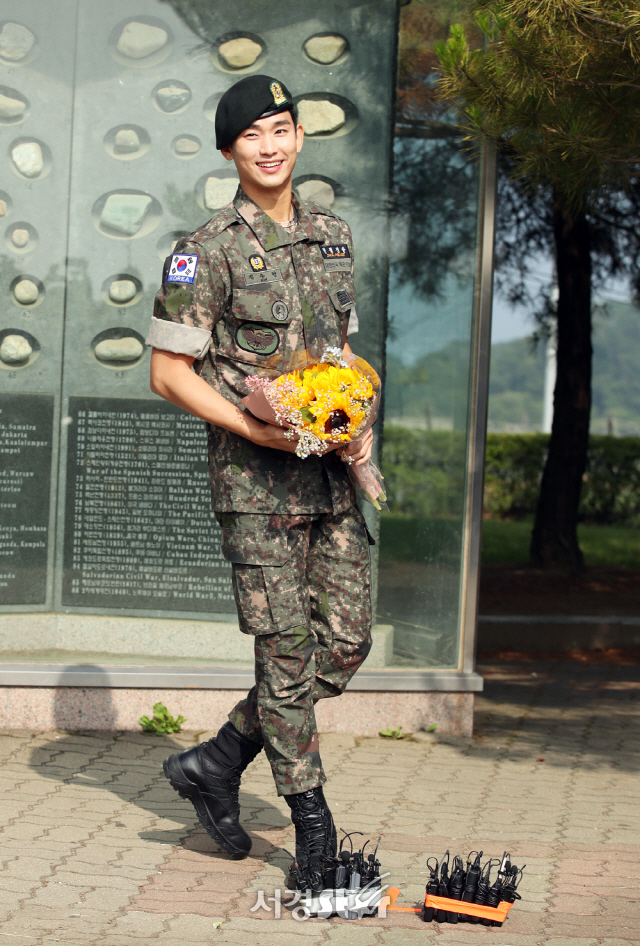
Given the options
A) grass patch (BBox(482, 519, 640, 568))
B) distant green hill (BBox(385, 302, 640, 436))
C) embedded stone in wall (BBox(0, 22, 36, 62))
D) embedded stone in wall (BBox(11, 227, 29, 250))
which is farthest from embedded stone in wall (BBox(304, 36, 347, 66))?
grass patch (BBox(482, 519, 640, 568))

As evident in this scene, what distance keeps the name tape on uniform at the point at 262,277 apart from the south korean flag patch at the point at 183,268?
14cm

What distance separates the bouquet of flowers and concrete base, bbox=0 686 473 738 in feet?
7.50

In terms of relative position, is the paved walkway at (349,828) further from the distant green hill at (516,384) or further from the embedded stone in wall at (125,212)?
the embedded stone in wall at (125,212)

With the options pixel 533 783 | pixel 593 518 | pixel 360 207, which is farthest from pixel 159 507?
pixel 593 518

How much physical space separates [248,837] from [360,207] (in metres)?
2.95

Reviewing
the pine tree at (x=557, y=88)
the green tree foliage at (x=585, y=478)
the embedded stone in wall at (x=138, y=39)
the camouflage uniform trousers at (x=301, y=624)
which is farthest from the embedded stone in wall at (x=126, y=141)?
the green tree foliage at (x=585, y=478)

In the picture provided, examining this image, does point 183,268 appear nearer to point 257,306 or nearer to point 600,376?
point 257,306

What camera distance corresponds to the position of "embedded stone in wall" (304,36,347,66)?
474 cm

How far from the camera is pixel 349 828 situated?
341 centimetres

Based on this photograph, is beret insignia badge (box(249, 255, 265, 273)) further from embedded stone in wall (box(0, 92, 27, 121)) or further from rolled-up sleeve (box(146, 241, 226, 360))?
embedded stone in wall (box(0, 92, 27, 121))

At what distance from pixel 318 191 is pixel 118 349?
118 cm

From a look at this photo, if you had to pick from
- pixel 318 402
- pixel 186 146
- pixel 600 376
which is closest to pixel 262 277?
pixel 318 402

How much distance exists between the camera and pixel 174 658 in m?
4.74

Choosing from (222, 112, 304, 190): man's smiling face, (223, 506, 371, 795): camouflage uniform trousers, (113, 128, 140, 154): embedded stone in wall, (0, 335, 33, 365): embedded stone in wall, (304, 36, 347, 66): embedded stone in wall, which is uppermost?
(304, 36, 347, 66): embedded stone in wall
